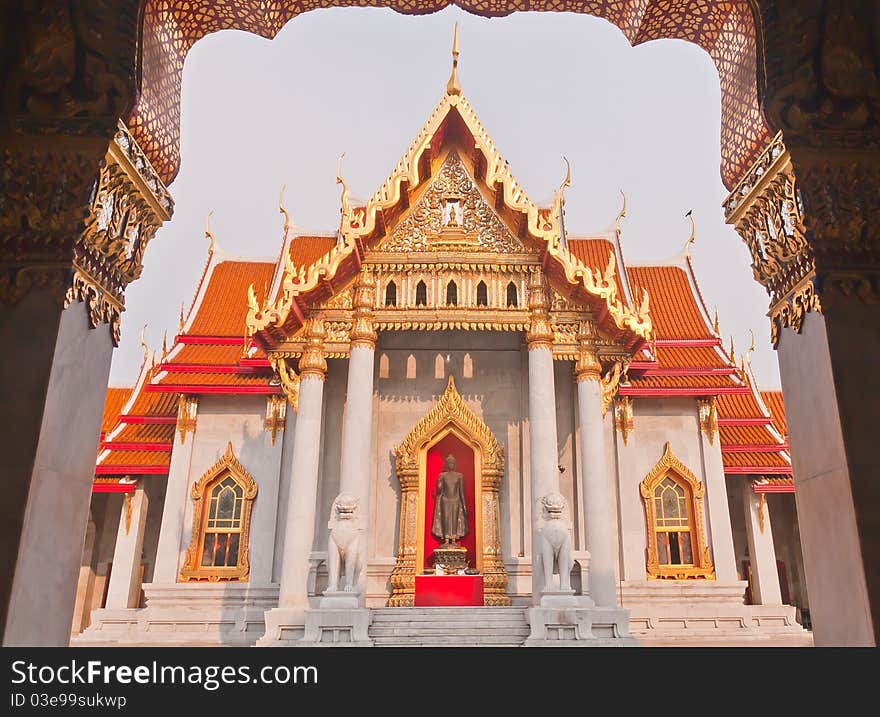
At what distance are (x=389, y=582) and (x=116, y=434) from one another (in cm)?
659

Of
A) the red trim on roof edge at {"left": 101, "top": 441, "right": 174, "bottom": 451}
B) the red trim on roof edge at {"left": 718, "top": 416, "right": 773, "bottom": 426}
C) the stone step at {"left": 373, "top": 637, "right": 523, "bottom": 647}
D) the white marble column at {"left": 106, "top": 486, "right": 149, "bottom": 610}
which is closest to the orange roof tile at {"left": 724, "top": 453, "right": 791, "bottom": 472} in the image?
the red trim on roof edge at {"left": 718, "top": 416, "right": 773, "bottom": 426}

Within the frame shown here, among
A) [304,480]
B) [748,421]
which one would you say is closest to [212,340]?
[304,480]

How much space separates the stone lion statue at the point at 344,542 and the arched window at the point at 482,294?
136 inches

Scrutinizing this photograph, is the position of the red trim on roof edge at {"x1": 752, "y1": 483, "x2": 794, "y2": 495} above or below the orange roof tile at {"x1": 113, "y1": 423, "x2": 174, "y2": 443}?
below

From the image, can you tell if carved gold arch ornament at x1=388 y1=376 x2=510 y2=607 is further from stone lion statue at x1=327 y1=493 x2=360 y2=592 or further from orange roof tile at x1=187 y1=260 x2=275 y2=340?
orange roof tile at x1=187 y1=260 x2=275 y2=340

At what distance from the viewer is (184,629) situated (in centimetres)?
1076

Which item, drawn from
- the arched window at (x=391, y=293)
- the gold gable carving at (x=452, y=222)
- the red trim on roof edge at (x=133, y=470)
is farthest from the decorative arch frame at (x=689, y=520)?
the red trim on roof edge at (x=133, y=470)

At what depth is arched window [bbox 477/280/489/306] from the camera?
33.4ft

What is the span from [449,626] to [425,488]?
2.31 m

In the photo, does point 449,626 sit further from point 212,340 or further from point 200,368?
point 212,340

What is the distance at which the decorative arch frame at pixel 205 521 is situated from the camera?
11219 mm

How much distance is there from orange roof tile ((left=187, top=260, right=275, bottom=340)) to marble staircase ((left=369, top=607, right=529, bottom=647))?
6668 mm

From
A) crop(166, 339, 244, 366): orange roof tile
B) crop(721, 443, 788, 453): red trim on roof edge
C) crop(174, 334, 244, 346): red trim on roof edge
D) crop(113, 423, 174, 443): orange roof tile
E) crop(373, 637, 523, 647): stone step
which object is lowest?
crop(373, 637, 523, 647): stone step
